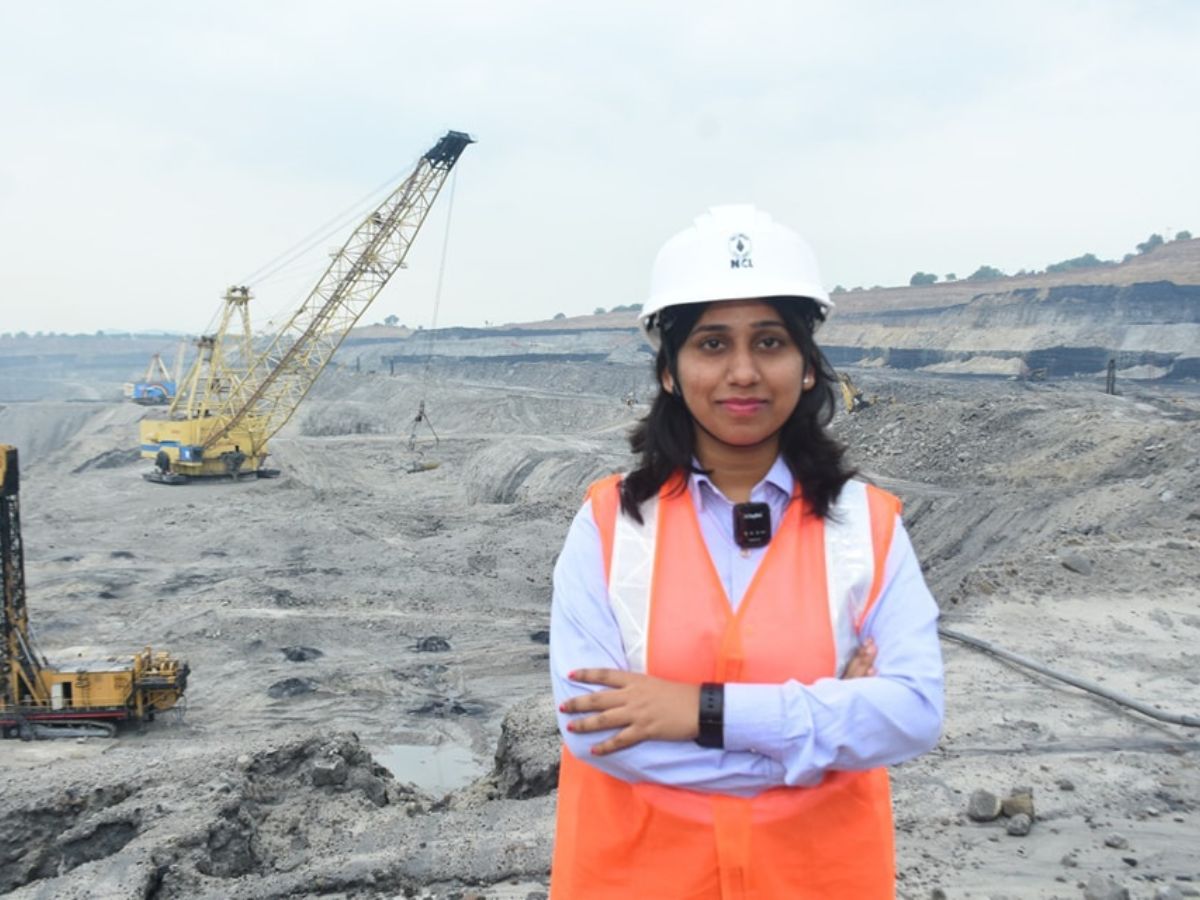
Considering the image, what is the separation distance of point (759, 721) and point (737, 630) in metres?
0.16

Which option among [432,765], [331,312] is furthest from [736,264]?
[331,312]

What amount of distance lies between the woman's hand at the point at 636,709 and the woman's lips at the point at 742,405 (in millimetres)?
499

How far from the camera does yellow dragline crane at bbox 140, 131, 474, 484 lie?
28.3 meters

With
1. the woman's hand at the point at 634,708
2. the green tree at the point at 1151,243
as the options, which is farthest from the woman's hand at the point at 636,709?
the green tree at the point at 1151,243

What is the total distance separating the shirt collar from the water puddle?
8.69 m

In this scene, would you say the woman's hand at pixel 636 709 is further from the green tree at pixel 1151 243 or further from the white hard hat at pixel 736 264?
the green tree at pixel 1151 243

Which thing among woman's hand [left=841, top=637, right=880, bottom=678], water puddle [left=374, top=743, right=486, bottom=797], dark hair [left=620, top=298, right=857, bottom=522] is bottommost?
water puddle [left=374, top=743, right=486, bottom=797]

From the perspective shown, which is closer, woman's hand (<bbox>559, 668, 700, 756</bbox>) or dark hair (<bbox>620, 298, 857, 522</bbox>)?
woman's hand (<bbox>559, 668, 700, 756</bbox>)

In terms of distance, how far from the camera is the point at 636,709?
156cm

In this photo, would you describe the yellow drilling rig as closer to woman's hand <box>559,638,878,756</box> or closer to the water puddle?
the water puddle

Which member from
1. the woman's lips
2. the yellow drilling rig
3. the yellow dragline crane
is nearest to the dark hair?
the woman's lips

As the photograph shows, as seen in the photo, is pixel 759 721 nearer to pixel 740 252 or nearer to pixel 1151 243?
pixel 740 252

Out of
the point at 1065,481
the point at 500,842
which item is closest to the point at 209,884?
the point at 500,842

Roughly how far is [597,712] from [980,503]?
48.9ft
